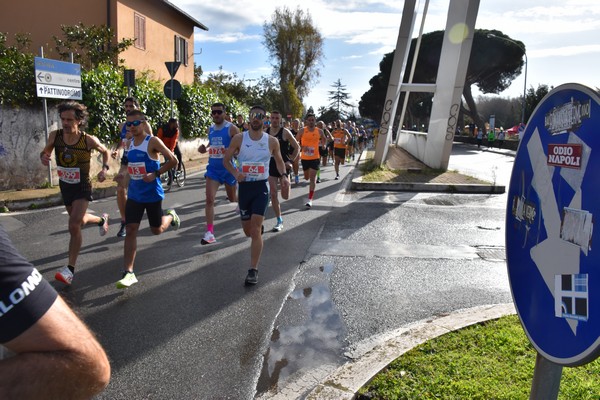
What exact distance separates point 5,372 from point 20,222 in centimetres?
839

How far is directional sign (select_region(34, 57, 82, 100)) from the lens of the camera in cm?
1057

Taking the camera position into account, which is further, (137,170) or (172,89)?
(172,89)

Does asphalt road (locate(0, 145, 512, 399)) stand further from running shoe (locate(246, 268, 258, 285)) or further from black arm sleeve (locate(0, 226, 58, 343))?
black arm sleeve (locate(0, 226, 58, 343))

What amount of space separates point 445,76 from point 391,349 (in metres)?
14.4

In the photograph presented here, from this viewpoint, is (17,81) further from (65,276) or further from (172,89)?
(65,276)

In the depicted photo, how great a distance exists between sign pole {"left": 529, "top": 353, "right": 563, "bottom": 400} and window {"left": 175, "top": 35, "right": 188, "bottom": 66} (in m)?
29.6

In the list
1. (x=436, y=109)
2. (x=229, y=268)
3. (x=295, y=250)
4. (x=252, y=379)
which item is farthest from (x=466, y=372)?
(x=436, y=109)

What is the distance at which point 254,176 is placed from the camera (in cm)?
560

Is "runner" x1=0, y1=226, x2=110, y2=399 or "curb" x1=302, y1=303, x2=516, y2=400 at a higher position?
"runner" x1=0, y1=226, x2=110, y2=399

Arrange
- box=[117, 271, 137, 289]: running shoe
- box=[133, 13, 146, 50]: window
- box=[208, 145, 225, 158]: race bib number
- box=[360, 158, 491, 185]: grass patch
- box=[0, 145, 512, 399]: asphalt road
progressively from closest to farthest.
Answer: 1. box=[0, 145, 512, 399]: asphalt road
2. box=[117, 271, 137, 289]: running shoe
3. box=[208, 145, 225, 158]: race bib number
4. box=[360, 158, 491, 185]: grass patch
5. box=[133, 13, 146, 50]: window

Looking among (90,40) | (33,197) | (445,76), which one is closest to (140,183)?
(33,197)

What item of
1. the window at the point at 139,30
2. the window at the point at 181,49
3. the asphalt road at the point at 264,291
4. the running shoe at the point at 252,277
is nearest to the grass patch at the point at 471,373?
the asphalt road at the point at 264,291

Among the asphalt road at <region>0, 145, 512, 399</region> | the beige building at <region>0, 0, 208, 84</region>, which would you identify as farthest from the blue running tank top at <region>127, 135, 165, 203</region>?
the beige building at <region>0, 0, 208, 84</region>

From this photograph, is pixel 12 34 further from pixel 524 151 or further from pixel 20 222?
pixel 524 151
